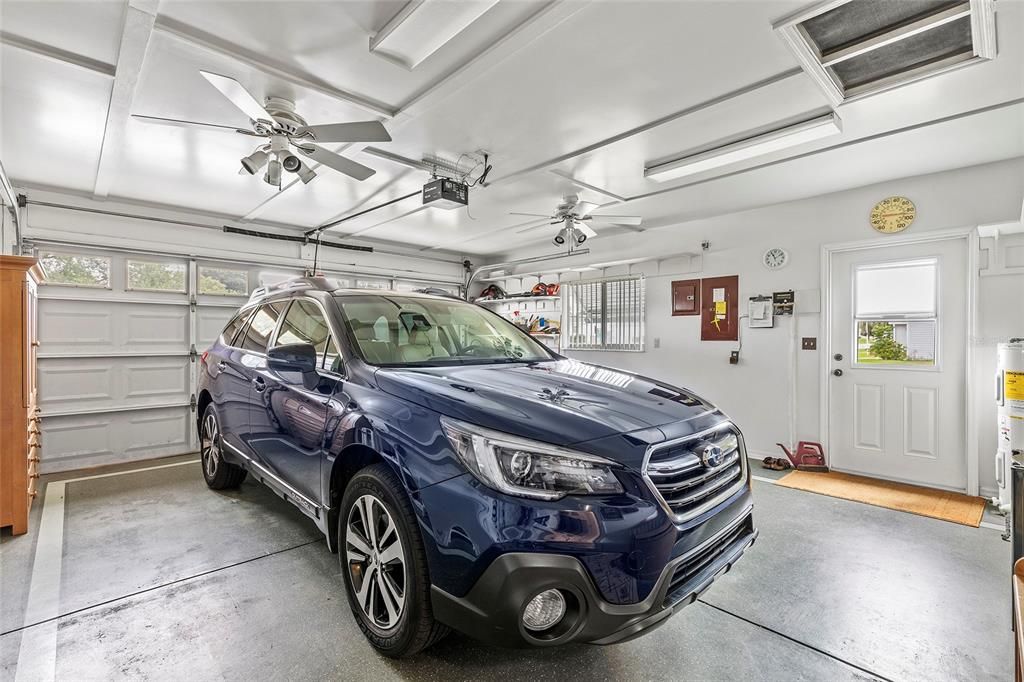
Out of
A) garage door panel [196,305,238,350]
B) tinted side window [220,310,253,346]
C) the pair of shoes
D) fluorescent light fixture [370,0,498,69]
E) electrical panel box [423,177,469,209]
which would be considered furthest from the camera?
garage door panel [196,305,238,350]

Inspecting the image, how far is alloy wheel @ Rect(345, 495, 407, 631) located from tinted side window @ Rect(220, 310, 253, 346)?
84.0 inches

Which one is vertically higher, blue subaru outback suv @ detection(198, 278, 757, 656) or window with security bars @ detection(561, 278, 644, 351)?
window with security bars @ detection(561, 278, 644, 351)

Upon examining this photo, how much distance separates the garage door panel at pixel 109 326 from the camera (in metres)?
4.64

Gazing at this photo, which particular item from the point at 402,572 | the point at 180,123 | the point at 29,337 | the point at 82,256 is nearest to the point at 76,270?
the point at 82,256

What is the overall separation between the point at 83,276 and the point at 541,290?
5640 millimetres

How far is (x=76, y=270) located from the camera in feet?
15.8

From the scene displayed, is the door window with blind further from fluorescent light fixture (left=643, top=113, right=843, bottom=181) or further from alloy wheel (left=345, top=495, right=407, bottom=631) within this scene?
alloy wheel (left=345, top=495, right=407, bottom=631)

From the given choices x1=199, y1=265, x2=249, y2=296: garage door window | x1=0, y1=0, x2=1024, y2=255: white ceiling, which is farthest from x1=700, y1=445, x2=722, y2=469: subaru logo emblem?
x1=199, y1=265, x2=249, y2=296: garage door window

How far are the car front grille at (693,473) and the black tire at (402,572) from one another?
32.0 inches

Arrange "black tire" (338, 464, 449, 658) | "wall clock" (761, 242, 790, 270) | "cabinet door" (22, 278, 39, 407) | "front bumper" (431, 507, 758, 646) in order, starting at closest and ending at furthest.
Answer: "front bumper" (431, 507, 758, 646) → "black tire" (338, 464, 449, 658) → "cabinet door" (22, 278, 39, 407) → "wall clock" (761, 242, 790, 270)

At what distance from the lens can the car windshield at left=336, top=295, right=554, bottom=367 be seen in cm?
216

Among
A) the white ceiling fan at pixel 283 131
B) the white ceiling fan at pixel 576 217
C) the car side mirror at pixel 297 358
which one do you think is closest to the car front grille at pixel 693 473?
the car side mirror at pixel 297 358

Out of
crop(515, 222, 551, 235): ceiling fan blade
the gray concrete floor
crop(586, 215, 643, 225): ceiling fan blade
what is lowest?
the gray concrete floor

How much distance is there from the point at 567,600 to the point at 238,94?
2.89 metres
